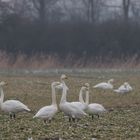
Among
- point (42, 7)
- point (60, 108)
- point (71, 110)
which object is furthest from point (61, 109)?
point (42, 7)

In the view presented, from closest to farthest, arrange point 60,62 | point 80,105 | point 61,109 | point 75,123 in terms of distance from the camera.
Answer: point 75,123
point 61,109
point 80,105
point 60,62

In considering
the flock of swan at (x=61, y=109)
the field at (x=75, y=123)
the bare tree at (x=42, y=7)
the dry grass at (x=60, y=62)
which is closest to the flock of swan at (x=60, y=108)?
the flock of swan at (x=61, y=109)

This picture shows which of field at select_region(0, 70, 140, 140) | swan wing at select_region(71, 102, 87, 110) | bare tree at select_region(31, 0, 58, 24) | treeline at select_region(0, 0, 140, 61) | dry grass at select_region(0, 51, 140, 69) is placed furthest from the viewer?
bare tree at select_region(31, 0, 58, 24)

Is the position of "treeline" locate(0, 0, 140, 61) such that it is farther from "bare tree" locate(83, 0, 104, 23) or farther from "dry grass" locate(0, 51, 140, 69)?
"bare tree" locate(83, 0, 104, 23)

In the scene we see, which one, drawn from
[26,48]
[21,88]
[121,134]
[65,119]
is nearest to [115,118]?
[65,119]

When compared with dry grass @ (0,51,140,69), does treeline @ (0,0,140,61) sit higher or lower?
higher

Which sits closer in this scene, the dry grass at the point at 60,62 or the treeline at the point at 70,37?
the dry grass at the point at 60,62

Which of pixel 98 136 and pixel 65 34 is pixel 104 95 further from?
pixel 65 34

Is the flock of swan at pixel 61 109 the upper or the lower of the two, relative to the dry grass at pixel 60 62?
lower

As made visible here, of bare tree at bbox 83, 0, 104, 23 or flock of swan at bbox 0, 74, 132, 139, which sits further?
bare tree at bbox 83, 0, 104, 23

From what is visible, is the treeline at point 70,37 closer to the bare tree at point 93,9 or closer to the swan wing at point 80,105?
the bare tree at point 93,9

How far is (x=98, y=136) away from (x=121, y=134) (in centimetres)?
51

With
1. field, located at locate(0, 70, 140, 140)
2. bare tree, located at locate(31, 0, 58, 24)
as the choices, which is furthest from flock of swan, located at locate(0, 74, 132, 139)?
bare tree, located at locate(31, 0, 58, 24)

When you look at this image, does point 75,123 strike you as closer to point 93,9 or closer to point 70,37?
point 70,37
